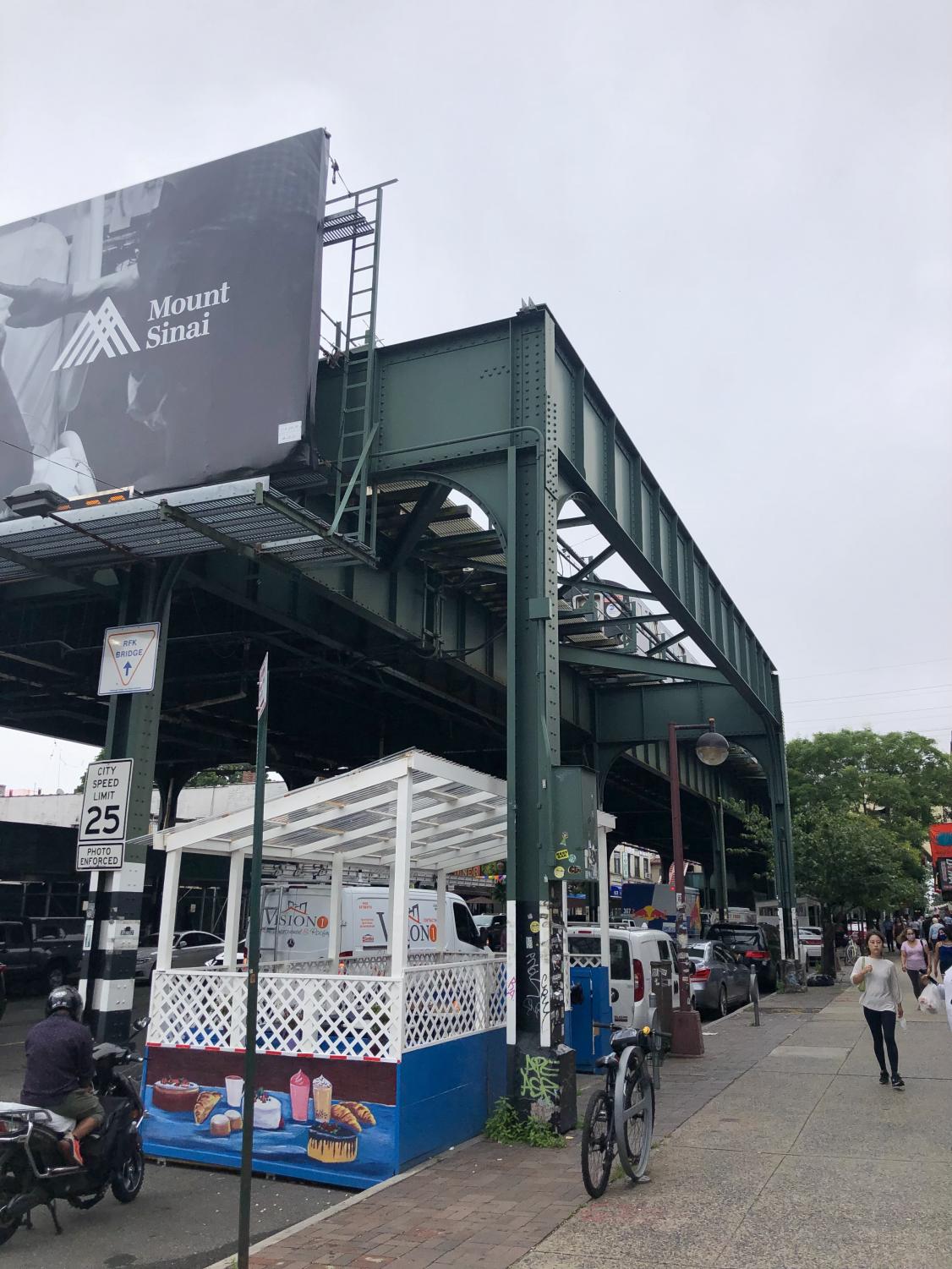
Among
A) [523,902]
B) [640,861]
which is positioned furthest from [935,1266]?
[640,861]

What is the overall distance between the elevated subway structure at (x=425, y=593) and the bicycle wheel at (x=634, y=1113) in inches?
76.7

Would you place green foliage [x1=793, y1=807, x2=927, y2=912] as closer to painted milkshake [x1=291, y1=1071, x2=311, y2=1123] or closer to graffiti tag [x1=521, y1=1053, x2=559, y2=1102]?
graffiti tag [x1=521, y1=1053, x2=559, y2=1102]

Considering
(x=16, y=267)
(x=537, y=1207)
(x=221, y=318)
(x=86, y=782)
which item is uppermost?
(x=16, y=267)

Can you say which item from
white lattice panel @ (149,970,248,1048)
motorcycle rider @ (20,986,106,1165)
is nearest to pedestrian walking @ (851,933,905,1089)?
white lattice panel @ (149,970,248,1048)

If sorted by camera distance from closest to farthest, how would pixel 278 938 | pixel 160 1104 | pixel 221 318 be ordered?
pixel 160 1104 < pixel 221 318 < pixel 278 938

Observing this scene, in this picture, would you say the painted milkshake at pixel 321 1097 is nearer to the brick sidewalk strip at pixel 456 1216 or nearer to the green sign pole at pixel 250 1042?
the brick sidewalk strip at pixel 456 1216

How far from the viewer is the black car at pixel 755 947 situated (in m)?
28.3

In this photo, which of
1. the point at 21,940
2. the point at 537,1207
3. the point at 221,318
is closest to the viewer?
the point at 537,1207

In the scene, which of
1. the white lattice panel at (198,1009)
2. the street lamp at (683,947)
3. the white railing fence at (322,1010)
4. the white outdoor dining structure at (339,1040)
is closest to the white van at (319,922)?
the street lamp at (683,947)

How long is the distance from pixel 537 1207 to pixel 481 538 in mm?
9834

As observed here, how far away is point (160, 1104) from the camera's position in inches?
343

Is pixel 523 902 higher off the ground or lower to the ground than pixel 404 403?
lower

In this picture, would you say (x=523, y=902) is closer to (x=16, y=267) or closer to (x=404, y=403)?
(x=404, y=403)

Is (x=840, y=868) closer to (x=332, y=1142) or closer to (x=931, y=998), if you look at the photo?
(x=931, y=998)
